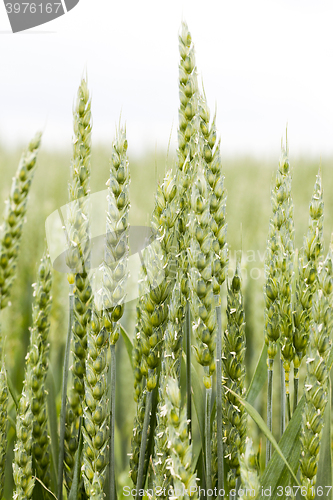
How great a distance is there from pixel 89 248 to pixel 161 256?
96 mm

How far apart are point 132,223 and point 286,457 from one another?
36.4 inches

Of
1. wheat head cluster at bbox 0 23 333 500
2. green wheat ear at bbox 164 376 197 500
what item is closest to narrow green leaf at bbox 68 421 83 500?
wheat head cluster at bbox 0 23 333 500

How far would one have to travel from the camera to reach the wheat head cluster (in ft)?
1.54

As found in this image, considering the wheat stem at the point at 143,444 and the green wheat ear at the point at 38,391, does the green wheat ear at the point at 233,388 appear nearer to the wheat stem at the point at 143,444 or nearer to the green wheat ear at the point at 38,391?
the wheat stem at the point at 143,444

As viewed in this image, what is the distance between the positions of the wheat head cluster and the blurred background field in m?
0.07

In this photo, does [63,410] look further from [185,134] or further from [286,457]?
[185,134]

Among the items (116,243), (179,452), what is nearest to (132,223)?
(116,243)

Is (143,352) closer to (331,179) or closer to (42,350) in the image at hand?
(42,350)

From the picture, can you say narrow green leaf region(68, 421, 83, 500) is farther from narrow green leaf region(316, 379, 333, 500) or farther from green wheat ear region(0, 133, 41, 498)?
narrow green leaf region(316, 379, 333, 500)

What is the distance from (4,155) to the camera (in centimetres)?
211

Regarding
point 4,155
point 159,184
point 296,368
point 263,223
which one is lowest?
point 296,368

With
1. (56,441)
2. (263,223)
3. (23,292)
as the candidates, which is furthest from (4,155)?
(56,441)

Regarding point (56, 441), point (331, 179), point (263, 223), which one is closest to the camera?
point (56, 441)

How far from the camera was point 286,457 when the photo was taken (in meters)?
0.54
